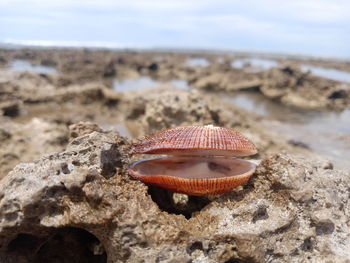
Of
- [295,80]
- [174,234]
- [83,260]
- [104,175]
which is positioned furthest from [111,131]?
[295,80]

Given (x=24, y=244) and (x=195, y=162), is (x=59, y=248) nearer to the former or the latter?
(x=24, y=244)

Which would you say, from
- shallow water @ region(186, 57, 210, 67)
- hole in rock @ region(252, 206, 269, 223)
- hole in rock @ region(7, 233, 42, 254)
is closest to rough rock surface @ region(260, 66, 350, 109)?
hole in rock @ region(252, 206, 269, 223)

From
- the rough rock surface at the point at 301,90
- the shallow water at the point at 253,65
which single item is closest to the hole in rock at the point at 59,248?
the rough rock surface at the point at 301,90

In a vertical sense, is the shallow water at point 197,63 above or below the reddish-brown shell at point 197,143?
below

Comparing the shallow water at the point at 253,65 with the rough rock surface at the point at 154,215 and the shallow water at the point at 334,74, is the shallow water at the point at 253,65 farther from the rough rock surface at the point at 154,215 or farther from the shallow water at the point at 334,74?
the rough rock surface at the point at 154,215

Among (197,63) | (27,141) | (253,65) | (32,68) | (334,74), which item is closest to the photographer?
(27,141)

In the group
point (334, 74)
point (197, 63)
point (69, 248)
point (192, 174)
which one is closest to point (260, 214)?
point (192, 174)

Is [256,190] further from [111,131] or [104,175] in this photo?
[111,131]
